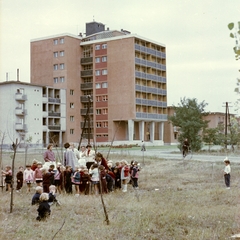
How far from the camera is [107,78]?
233 feet

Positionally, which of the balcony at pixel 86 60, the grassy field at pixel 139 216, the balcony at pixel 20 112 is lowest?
the grassy field at pixel 139 216

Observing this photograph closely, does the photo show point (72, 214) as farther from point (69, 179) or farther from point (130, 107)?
point (130, 107)

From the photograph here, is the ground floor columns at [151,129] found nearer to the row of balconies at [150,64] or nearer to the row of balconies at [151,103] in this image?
the row of balconies at [151,103]

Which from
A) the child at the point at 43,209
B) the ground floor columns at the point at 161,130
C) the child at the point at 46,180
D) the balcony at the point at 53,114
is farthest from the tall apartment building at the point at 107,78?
the child at the point at 43,209

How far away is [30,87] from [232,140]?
34653 mm

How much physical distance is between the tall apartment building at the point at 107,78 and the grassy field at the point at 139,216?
5286cm

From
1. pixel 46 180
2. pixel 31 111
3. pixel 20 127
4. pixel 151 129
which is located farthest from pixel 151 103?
pixel 46 180

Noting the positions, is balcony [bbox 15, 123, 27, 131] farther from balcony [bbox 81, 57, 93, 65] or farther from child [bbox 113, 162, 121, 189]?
child [bbox 113, 162, 121, 189]

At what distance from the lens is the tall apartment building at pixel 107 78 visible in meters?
69.2

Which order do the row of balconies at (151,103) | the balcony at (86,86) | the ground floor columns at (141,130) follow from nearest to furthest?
the row of balconies at (151,103) → the ground floor columns at (141,130) → the balcony at (86,86)

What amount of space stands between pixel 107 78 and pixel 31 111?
45.3ft

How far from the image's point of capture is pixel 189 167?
953 inches

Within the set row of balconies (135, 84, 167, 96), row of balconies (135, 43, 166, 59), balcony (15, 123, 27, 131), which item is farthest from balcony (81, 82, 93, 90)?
balcony (15, 123, 27, 131)

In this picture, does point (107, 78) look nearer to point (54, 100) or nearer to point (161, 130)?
point (54, 100)
